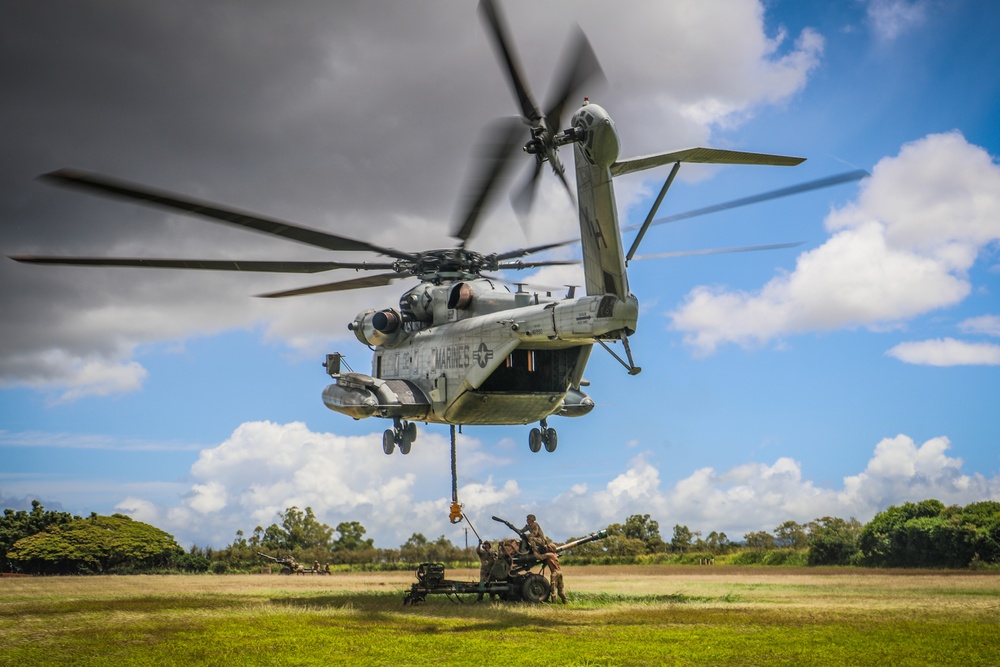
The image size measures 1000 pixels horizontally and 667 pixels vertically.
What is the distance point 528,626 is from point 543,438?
641 cm

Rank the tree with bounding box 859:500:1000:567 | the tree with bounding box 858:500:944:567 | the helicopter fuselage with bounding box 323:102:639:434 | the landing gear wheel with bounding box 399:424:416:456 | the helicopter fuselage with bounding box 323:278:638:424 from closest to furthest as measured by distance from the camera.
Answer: the helicopter fuselage with bounding box 323:102:639:434 < the helicopter fuselage with bounding box 323:278:638:424 < the landing gear wheel with bounding box 399:424:416:456 < the tree with bounding box 859:500:1000:567 < the tree with bounding box 858:500:944:567

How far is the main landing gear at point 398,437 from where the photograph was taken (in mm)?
20484

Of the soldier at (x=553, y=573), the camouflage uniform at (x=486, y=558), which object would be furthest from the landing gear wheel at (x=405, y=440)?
the soldier at (x=553, y=573)

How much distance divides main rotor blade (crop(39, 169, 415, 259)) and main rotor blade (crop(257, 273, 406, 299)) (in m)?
2.00

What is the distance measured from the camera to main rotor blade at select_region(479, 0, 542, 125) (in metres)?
13.0

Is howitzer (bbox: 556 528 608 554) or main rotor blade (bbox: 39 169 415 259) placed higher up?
main rotor blade (bbox: 39 169 415 259)

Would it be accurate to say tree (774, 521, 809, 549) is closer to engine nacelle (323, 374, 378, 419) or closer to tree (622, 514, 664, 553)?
tree (622, 514, 664, 553)

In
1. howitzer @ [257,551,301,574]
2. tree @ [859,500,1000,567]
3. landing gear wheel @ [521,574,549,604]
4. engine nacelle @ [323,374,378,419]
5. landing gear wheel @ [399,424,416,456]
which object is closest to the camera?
landing gear wheel @ [521,574,549,604]

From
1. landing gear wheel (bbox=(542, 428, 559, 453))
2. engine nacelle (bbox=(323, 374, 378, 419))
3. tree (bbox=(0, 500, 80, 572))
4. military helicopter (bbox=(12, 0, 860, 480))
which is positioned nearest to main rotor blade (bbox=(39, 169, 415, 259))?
military helicopter (bbox=(12, 0, 860, 480))

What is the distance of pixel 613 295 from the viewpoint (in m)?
14.6

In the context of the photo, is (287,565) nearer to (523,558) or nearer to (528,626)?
(523,558)

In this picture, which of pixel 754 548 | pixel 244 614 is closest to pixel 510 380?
pixel 244 614

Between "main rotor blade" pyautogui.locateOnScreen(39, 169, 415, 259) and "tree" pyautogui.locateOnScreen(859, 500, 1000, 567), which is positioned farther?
"tree" pyautogui.locateOnScreen(859, 500, 1000, 567)

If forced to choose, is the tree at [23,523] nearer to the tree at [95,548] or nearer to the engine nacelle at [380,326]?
the tree at [95,548]
